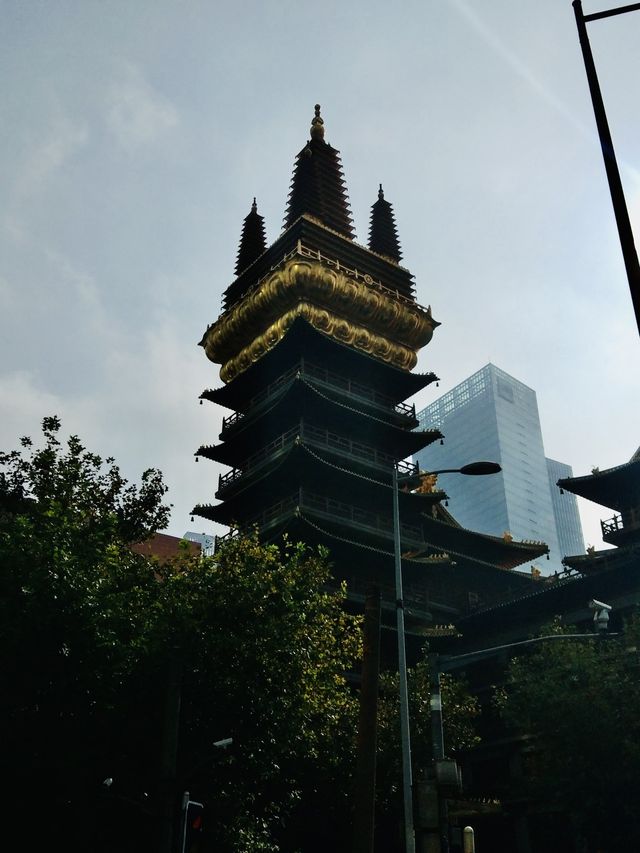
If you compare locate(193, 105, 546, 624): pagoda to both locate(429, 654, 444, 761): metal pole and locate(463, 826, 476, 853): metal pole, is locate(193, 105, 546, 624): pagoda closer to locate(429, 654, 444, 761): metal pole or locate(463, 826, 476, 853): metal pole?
locate(463, 826, 476, 853): metal pole

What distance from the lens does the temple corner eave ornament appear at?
5653cm

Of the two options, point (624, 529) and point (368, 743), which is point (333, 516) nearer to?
point (624, 529)

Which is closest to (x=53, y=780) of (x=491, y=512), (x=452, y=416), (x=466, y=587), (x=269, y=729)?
(x=269, y=729)

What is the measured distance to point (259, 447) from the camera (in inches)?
2210

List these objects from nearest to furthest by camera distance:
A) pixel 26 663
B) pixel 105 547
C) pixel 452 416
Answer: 1. pixel 26 663
2. pixel 105 547
3. pixel 452 416

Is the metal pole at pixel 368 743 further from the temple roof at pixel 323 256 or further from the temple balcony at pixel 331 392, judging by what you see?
the temple roof at pixel 323 256

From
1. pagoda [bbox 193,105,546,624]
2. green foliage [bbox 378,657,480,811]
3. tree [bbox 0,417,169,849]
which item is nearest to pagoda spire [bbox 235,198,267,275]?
pagoda [bbox 193,105,546,624]

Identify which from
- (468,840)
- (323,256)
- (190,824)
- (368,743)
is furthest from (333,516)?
(368,743)

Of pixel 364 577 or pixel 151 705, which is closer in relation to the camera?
pixel 151 705

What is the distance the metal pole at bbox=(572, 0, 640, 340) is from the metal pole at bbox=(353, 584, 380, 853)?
32.0ft

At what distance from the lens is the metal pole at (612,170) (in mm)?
7285

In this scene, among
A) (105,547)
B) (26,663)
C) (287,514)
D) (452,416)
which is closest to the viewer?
(26,663)

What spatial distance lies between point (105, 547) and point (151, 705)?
210 inches

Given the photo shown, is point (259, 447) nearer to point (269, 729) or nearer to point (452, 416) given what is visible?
point (269, 729)
